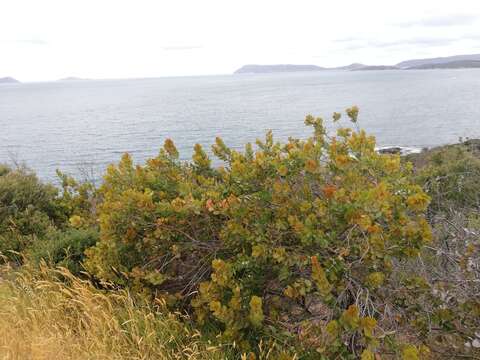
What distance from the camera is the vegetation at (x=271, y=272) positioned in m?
3.46

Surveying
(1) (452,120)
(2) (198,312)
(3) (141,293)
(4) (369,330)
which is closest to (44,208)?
(3) (141,293)

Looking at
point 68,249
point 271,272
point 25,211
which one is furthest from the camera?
point 25,211

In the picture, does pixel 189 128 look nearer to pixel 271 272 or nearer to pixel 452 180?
pixel 452 180

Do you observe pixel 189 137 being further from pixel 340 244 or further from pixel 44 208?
pixel 340 244

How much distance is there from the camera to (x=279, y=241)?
379cm

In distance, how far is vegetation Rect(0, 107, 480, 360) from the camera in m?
3.46

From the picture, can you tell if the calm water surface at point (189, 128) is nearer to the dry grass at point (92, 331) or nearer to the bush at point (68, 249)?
the bush at point (68, 249)

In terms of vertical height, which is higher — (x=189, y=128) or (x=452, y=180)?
(x=452, y=180)

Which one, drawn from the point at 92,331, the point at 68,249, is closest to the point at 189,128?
the point at 68,249

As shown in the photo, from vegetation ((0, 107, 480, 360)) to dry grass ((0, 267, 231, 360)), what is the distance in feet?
0.06

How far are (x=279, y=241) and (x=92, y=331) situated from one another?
6.14 feet

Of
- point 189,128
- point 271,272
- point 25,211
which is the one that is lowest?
point 189,128

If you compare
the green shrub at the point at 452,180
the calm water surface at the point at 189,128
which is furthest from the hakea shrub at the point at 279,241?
the calm water surface at the point at 189,128

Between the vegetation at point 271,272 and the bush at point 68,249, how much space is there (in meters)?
0.57
